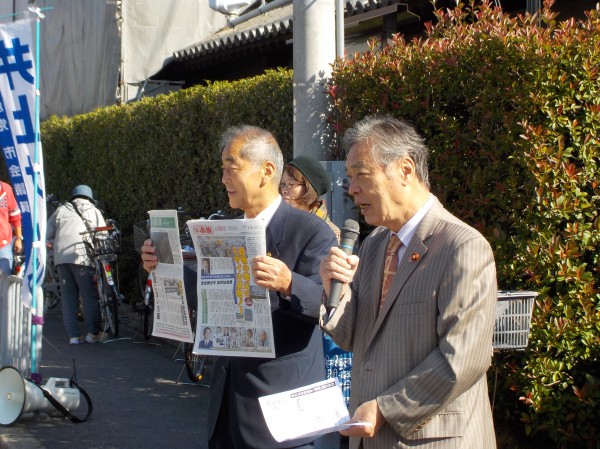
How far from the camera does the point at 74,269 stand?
35.4 feet

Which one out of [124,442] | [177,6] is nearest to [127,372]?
[124,442]

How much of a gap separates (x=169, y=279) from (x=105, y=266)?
7510mm

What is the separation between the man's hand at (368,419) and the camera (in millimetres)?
2607

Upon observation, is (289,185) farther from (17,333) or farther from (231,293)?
(17,333)

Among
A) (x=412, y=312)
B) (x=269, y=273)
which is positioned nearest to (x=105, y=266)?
(x=269, y=273)

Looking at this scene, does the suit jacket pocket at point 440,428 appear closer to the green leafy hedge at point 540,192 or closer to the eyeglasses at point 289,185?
the green leafy hedge at point 540,192

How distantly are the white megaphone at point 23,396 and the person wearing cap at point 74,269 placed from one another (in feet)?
11.5

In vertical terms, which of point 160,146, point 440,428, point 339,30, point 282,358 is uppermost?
point 339,30

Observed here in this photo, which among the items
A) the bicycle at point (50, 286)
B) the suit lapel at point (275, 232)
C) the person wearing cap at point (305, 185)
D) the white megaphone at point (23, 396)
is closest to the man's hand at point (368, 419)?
the suit lapel at point (275, 232)

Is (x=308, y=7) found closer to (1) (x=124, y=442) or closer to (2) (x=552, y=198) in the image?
(2) (x=552, y=198)

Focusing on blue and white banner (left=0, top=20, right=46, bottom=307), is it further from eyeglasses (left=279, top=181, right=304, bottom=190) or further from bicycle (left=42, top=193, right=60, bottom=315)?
bicycle (left=42, top=193, right=60, bottom=315)

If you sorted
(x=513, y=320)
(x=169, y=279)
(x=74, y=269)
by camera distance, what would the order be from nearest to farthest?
(x=169, y=279)
(x=513, y=320)
(x=74, y=269)

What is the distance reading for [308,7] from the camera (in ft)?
21.6

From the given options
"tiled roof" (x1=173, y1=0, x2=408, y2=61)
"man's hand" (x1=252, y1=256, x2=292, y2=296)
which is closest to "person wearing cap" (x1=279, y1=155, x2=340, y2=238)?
"man's hand" (x1=252, y1=256, x2=292, y2=296)
